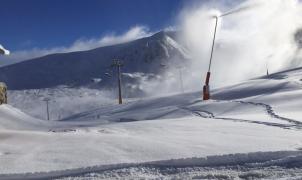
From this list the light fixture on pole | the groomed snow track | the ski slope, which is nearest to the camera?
the groomed snow track

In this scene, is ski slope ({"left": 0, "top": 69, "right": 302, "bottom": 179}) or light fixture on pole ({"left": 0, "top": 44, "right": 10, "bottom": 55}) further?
light fixture on pole ({"left": 0, "top": 44, "right": 10, "bottom": 55})

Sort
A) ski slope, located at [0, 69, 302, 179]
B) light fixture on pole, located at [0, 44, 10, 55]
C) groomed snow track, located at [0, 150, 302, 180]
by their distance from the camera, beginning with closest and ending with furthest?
groomed snow track, located at [0, 150, 302, 180]
ski slope, located at [0, 69, 302, 179]
light fixture on pole, located at [0, 44, 10, 55]

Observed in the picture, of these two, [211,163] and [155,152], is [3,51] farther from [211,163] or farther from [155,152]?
[211,163]

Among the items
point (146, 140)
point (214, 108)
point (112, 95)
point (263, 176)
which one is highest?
point (112, 95)

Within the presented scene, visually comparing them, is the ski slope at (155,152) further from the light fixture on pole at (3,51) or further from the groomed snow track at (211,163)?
the light fixture on pole at (3,51)

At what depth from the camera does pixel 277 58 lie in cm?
18475

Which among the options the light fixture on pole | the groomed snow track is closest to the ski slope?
the groomed snow track

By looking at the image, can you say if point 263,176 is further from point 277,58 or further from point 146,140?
point 277,58

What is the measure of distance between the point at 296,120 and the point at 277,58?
175964mm

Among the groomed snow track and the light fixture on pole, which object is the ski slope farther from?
the light fixture on pole

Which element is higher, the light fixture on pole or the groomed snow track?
the light fixture on pole

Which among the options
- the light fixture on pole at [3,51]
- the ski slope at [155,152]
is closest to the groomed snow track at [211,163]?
the ski slope at [155,152]

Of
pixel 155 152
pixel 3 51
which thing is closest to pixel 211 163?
pixel 155 152

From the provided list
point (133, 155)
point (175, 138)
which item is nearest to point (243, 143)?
point (175, 138)
